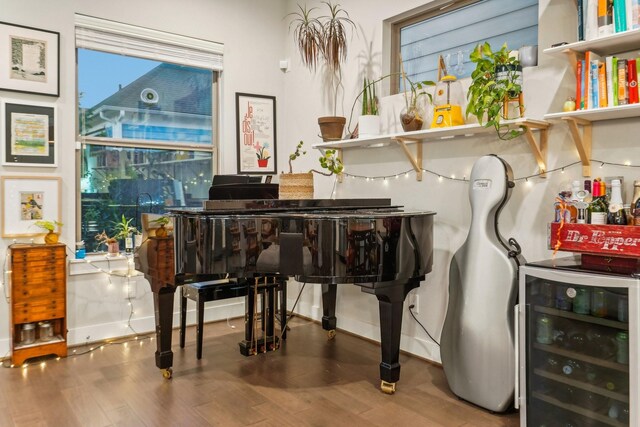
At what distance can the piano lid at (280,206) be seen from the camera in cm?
266

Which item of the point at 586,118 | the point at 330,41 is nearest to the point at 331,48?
the point at 330,41

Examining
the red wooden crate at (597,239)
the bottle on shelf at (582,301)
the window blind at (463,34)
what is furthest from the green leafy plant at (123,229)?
the bottle on shelf at (582,301)

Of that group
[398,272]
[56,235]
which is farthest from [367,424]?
[56,235]

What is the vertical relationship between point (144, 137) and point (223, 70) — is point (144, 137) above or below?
below

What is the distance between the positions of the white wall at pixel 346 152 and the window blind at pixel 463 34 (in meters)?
0.22

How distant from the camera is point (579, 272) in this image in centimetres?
206

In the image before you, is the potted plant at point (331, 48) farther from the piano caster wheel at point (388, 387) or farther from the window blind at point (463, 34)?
the piano caster wheel at point (388, 387)

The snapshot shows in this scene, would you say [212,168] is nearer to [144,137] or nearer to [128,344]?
[144,137]

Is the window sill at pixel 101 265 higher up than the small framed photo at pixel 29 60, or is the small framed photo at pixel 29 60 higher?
the small framed photo at pixel 29 60

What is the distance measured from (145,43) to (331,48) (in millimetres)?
1537

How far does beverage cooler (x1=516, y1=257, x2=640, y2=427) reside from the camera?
196 cm

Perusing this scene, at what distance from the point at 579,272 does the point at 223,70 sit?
11.3 ft

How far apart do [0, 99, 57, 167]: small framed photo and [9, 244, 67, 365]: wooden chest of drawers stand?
0.63m

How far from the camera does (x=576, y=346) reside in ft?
7.07
